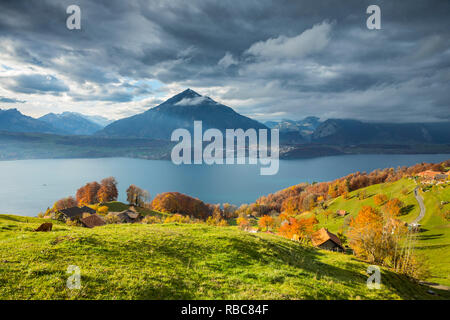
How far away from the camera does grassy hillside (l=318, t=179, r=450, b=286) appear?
40.2 metres

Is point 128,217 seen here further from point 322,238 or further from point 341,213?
point 341,213

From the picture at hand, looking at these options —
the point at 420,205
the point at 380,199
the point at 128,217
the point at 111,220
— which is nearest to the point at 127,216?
the point at 128,217

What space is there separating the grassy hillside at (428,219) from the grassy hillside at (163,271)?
26.9 m


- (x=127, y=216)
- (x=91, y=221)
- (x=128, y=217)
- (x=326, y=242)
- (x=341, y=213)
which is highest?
(x=91, y=221)

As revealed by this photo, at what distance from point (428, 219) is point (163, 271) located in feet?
280

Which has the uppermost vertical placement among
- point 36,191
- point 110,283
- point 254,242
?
point 110,283

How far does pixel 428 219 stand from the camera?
216 feet

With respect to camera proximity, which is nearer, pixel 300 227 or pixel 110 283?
pixel 110 283

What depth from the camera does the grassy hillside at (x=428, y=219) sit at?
40.2 meters

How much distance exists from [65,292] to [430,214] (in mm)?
93152

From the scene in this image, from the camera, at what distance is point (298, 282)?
11453mm

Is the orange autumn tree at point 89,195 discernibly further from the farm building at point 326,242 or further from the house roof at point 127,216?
the farm building at point 326,242
